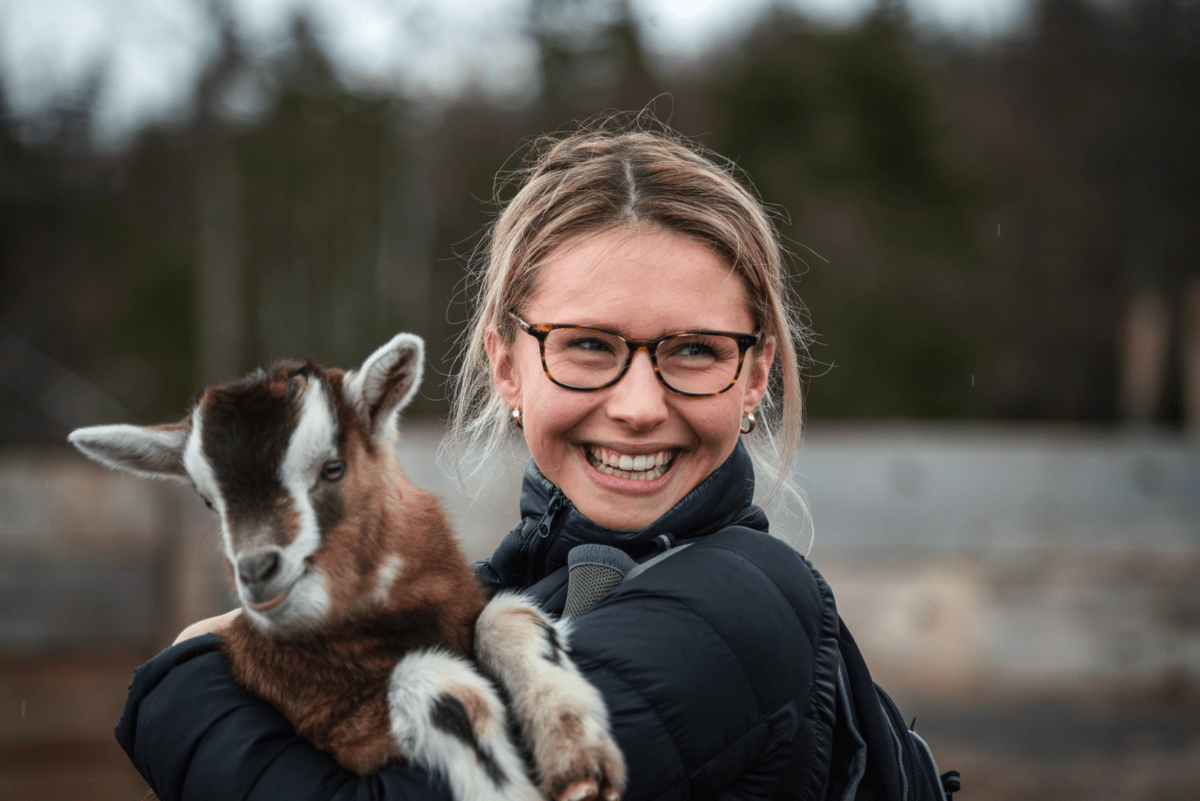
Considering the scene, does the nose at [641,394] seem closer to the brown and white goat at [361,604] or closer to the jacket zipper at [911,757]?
the brown and white goat at [361,604]

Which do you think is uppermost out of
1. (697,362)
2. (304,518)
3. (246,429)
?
(697,362)

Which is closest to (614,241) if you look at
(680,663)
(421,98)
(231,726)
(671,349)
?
(671,349)

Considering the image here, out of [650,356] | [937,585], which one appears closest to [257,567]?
[650,356]

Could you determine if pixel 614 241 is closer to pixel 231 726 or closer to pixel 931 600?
pixel 231 726

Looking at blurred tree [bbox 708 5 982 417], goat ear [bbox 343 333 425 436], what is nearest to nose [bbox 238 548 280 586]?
goat ear [bbox 343 333 425 436]

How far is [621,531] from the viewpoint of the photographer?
2055 millimetres

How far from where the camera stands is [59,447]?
16328mm

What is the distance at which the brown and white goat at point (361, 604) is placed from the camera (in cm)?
174

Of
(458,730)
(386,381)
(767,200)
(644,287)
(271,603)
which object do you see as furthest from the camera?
(767,200)

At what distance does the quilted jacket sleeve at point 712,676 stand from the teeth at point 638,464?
0.86ft

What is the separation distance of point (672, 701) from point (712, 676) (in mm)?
79

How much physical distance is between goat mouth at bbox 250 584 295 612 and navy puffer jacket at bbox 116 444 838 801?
0.53 ft

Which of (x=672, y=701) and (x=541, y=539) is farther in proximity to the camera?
(x=541, y=539)

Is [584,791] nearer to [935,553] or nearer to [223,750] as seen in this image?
[223,750]
